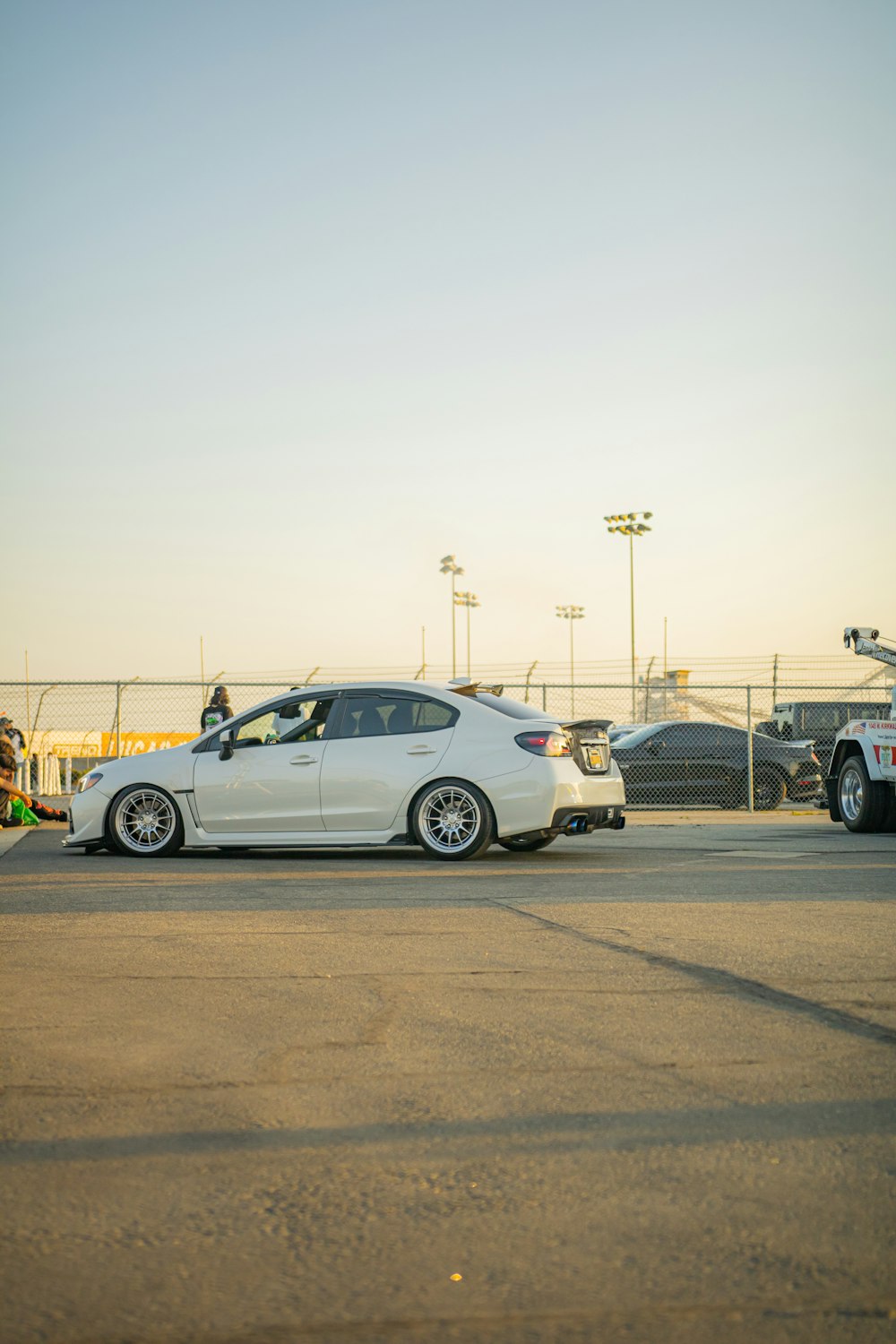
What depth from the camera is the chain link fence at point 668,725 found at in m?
21.8

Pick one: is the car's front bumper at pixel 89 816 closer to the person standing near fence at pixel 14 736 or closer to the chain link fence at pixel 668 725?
the person standing near fence at pixel 14 736

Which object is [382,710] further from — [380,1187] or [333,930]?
[380,1187]

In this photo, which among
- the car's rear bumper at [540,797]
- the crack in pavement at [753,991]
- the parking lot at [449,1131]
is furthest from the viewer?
the car's rear bumper at [540,797]

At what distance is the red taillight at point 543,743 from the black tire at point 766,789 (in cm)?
1106

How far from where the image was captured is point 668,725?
862 inches

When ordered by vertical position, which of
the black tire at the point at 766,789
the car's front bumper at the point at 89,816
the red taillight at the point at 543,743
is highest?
the red taillight at the point at 543,743

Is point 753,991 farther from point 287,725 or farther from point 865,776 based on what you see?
point 865,776

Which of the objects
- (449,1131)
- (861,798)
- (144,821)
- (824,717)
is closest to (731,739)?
(824,717)

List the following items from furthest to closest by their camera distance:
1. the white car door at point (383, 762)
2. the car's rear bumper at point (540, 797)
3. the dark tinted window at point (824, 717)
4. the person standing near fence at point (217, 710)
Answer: the dark tinted window at point (824, 717) → the person standing near fence at point (217, 710) → the white car door at point (383, 762) → the car's rear bumper at point (540, 797)

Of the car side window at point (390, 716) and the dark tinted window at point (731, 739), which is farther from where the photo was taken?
the dark tinted window at point (731, 739)

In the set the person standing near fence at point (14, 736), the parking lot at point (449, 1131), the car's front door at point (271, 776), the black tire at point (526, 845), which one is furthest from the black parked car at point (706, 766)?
the parking lot at point (449, 1131)

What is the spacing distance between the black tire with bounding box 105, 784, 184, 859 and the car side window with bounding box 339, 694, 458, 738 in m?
1.76

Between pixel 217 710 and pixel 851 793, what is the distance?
8722 millimetres

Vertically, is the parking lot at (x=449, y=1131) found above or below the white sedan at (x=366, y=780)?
below
